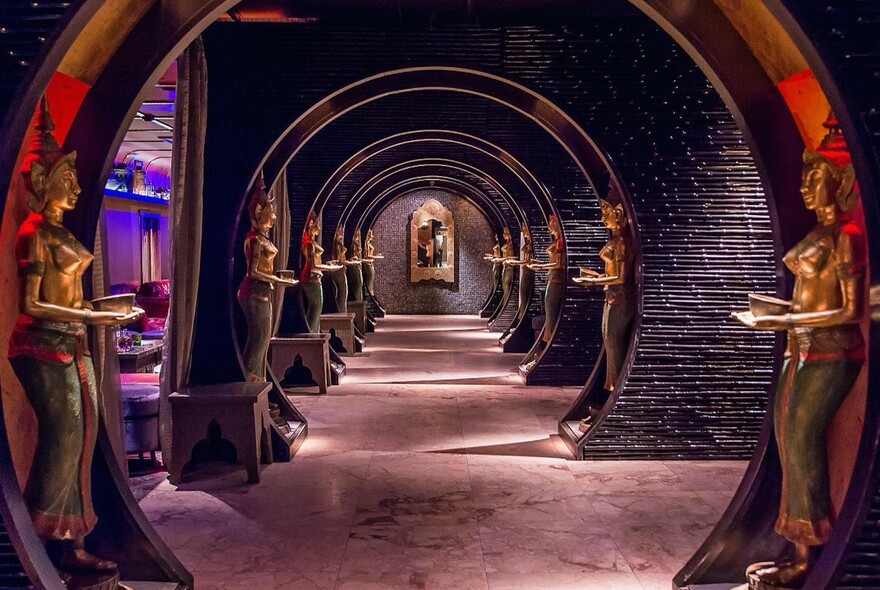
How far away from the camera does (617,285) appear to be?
5.98 m

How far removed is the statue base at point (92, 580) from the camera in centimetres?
288

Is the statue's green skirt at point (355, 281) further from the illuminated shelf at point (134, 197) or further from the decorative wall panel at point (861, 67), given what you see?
the decorative wall panel at point (861, 67)

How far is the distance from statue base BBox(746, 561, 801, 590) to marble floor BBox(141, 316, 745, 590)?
24.9 inches

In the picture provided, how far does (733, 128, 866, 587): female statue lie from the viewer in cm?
260

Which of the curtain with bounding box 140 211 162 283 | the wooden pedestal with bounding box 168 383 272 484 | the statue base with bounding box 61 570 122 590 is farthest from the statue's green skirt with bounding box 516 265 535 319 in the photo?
the statue base with bounding box 61 570 122 590

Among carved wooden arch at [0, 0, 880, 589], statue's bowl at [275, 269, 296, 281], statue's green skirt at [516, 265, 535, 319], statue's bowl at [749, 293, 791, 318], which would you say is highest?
carved wooden arch at [0, 0, 880, 589]

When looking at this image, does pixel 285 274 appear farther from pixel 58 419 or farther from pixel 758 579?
pixel 758 579

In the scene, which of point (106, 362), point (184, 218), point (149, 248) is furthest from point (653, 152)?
point (149, 248)

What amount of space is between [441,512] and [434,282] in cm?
1606

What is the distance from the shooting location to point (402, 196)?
20578 mm

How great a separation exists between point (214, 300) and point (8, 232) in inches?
120

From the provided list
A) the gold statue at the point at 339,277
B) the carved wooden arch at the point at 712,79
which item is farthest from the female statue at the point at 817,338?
the gold statue at the point at 339,277

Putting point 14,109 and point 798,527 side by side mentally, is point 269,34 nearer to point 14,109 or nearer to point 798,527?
point 14,109

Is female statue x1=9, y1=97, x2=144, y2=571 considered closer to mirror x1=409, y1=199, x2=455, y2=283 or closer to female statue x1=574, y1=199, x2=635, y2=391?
female statue x1=574, y1=199, x2=635, y2=391
